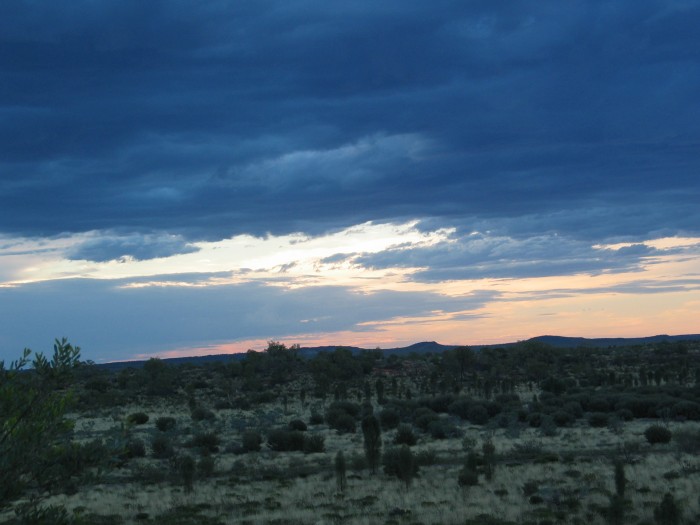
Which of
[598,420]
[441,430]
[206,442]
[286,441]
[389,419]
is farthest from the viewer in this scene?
[389,419]

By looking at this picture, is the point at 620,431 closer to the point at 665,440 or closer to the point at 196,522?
the point at 665,440

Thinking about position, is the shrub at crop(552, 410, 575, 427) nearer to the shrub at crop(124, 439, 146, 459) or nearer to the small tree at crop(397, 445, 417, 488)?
the small tree at crop(397, 445, 417, 488)

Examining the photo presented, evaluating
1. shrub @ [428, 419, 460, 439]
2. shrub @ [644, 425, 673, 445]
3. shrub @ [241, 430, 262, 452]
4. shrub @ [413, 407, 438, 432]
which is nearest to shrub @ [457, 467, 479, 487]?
shrub @ [644, 425, 673, 445]

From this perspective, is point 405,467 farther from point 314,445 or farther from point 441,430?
point 441,430

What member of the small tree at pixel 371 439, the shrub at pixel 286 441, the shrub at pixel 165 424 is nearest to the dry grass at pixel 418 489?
the small tree at pixel 371 439

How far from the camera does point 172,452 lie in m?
37.4

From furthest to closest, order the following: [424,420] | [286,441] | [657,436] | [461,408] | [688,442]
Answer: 1. [461,408]
2. [424,420]
3. [286,441]
4. [657,436]
5. [688,442]

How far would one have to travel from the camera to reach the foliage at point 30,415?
879 centimetres

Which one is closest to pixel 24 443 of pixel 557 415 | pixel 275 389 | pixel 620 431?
pixel 620 431

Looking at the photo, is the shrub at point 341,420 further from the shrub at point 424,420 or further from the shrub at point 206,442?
the shrub at point 206,442

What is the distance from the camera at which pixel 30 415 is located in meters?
9.36

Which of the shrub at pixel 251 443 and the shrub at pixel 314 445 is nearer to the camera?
the shrub at pixel 314 445

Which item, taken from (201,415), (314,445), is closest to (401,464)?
(314,445)

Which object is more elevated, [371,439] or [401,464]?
[371,439]
